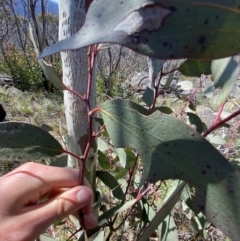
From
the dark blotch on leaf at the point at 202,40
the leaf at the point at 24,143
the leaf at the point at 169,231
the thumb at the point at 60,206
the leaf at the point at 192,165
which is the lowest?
the leaf at the point at 169,231

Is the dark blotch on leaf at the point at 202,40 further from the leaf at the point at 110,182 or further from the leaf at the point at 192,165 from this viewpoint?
the leaf at the point at 110,182

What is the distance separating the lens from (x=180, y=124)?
0.39 m

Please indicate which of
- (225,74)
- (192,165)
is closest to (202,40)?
(192,165)

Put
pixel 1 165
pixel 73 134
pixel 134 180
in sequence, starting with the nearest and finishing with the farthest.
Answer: pixel 73 134 → pixel 134 180 → pixel 1 165

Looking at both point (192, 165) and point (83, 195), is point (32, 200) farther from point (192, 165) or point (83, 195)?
point (192, 165)

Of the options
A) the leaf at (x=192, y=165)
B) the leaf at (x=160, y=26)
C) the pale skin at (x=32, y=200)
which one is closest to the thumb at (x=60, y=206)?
the pale skin at (x=32, y=200)

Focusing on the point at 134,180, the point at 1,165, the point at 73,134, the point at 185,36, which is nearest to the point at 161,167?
the point at 185,36

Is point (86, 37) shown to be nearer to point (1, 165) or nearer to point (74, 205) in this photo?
point (74, 205)

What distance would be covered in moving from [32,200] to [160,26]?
35 centimetres

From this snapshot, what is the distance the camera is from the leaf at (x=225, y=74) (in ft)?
1.77

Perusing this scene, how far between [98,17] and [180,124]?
0.16 m

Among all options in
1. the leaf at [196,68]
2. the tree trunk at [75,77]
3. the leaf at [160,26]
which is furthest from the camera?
the tree trunk at [75,77]

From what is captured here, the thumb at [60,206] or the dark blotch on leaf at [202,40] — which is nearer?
the dark blotch on leaf at [202,40]

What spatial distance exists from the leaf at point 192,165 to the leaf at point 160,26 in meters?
0.11
